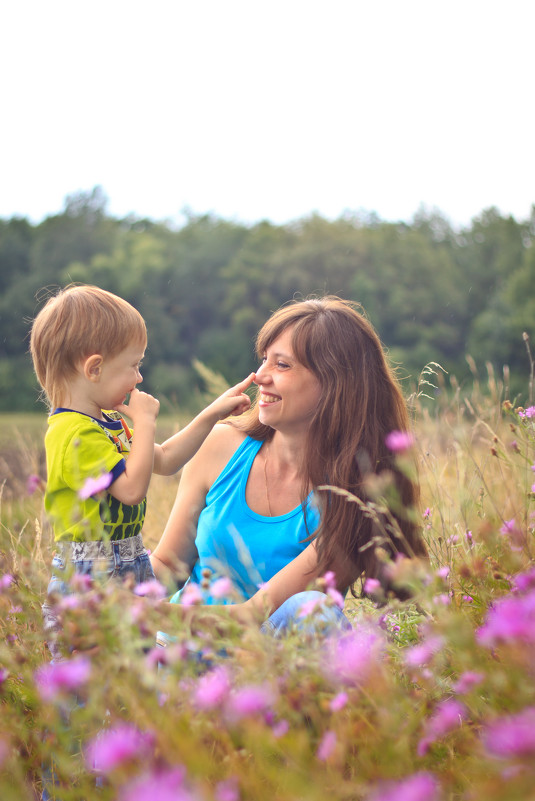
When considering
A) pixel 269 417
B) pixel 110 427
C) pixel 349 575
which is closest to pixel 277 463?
pixel 269 417

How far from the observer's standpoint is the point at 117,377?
2082 millimetres

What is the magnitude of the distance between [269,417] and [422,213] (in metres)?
42.7

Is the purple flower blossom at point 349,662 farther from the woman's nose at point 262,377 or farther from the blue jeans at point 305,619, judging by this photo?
the woman's nose at point 262,377

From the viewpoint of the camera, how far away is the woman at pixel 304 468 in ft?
7.67

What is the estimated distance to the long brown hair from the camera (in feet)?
7.51

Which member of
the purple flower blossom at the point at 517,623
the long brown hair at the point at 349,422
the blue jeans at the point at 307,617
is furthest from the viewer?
the long brown hair at the point at 349,422

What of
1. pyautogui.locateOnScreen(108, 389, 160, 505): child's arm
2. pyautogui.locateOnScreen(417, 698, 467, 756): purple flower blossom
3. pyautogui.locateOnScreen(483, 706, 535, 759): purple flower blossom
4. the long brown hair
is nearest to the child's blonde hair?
pyautogui.locateOnScreen(108, 389, 160, 505): child's arm

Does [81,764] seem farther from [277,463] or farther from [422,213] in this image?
[422,213]

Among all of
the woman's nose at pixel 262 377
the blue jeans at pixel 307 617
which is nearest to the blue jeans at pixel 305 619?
the blue jeans at pixel 307 617

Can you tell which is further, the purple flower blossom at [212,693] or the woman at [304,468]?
the woman at [304,468]

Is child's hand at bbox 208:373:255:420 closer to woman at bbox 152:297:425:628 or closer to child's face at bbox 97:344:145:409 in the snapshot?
woman at bbox 152:297:425:628

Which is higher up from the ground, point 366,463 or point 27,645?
point 366,463

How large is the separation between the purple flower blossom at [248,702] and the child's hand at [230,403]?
4.31 ft

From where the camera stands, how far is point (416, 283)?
35.5 meters
